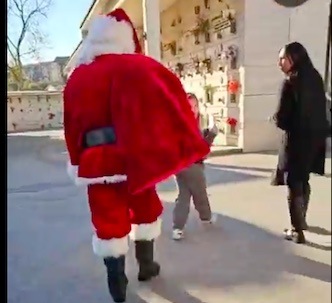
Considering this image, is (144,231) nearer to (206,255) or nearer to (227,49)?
(206,255)

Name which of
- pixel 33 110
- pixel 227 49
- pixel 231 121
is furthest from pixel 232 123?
pixel 33 110

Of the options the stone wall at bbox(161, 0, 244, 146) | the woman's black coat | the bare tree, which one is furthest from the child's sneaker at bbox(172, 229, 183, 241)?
the bare tree

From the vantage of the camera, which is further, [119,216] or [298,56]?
[119,216]

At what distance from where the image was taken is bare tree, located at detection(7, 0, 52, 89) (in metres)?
0.77

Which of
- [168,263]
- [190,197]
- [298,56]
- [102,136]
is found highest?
[298,56]

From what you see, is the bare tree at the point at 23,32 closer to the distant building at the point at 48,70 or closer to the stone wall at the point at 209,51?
the distant building at the point at 48,70

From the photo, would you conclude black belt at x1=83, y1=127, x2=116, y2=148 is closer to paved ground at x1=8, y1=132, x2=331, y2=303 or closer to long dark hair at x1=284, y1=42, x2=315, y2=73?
paved ground at x1=8, y1=132, x2=331, y2=303

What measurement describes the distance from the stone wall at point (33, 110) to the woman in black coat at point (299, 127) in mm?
446

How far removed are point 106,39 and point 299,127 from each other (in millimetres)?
421

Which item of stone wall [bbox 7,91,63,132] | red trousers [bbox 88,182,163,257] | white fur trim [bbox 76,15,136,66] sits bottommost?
red trousers [bbox 88,182,163,257]

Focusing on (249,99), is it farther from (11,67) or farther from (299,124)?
(11,67)

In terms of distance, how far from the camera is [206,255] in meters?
0.95

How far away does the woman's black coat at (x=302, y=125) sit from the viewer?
420mm

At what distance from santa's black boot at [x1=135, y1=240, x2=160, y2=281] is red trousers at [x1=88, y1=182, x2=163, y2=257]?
3 cm
